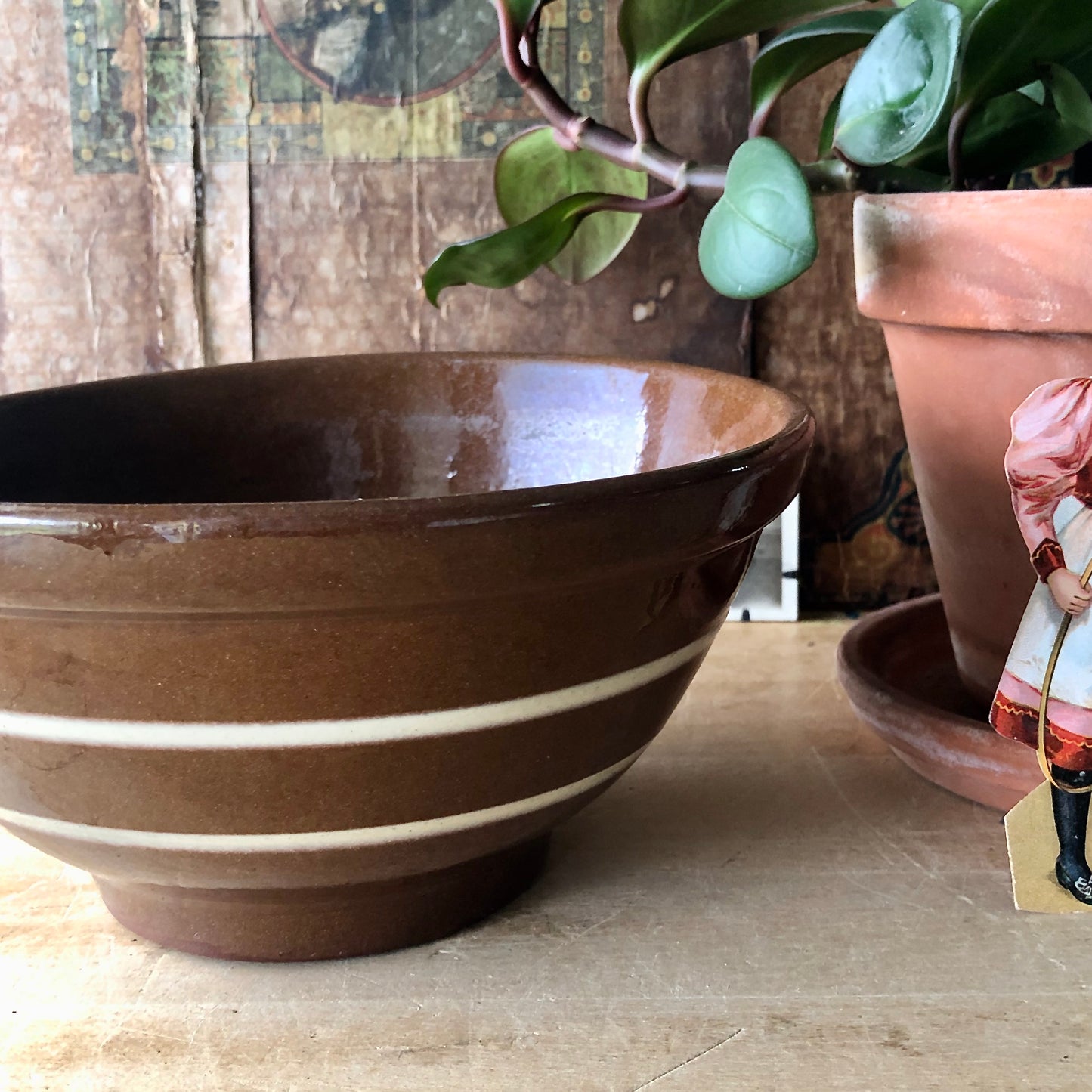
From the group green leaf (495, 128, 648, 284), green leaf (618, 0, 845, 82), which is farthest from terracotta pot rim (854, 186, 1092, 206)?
green leaf (495, 128, 648, 284)

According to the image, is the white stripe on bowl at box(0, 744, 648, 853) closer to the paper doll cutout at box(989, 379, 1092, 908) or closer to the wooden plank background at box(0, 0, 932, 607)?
the paper doll cutout at box(989, 379, 1092, 908)

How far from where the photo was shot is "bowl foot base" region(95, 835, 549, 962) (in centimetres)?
37

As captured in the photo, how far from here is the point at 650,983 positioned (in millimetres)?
373

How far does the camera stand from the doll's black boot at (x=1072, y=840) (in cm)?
37

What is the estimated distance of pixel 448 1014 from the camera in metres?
0.36

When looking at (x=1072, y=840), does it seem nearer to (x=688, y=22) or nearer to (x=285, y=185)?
(x=688, y=22)

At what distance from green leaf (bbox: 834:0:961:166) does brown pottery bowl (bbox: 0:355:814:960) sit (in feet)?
0.32

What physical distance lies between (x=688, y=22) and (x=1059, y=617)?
0.30 m

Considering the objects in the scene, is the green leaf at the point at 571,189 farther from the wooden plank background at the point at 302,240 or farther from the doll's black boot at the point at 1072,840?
the doll's black boot at the point at 1072,840

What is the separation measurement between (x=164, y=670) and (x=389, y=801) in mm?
73

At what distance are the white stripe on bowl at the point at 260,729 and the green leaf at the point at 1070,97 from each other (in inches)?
12.0

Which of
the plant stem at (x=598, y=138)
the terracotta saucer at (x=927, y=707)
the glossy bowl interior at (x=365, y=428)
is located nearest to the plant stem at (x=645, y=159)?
the plant stem at (x=598, y=138)

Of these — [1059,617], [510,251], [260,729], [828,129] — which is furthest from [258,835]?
[828,129]

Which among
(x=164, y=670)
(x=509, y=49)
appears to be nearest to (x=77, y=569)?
(x=164, y=670)
